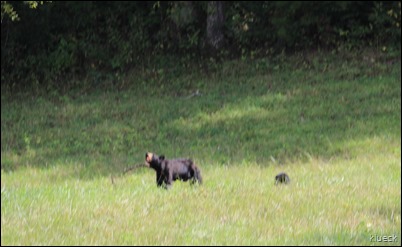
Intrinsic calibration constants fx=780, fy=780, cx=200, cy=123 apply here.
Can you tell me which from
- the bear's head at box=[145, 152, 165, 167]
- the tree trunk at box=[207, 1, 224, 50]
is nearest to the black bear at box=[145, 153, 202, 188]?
the bear's head at box=[145, 152, 165, 167]

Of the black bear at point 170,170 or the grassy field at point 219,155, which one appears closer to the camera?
the grassy field at point 219,155

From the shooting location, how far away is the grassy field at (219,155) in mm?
6953

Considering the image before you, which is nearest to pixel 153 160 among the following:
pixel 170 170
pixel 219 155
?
pixel 170 170

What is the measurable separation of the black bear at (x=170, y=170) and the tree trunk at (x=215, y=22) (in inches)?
644

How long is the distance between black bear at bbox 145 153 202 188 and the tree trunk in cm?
1636

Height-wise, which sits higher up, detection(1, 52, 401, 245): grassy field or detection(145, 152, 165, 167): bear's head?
detection(145, 152, 165, 167): bear's head

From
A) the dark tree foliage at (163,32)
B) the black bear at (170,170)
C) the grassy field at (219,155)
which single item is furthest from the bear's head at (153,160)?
the dark tree foliage at (163,32)

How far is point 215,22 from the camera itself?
2586cm

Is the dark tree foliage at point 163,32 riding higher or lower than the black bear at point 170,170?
higher

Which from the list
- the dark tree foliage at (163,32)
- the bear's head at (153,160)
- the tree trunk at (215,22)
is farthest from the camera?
the tree trunk at (215,22)

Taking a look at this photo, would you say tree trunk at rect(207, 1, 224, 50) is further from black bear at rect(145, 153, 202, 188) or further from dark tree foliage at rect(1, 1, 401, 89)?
black bear at rect(145, 153, 202, 188)

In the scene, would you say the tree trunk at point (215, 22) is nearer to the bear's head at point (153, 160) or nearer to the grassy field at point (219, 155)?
the grassy field at point (219, 155)

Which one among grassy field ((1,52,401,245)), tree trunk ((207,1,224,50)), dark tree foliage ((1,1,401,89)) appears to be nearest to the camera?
grassy field ((1,52,401,245))

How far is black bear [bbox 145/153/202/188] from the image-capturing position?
925 cm
